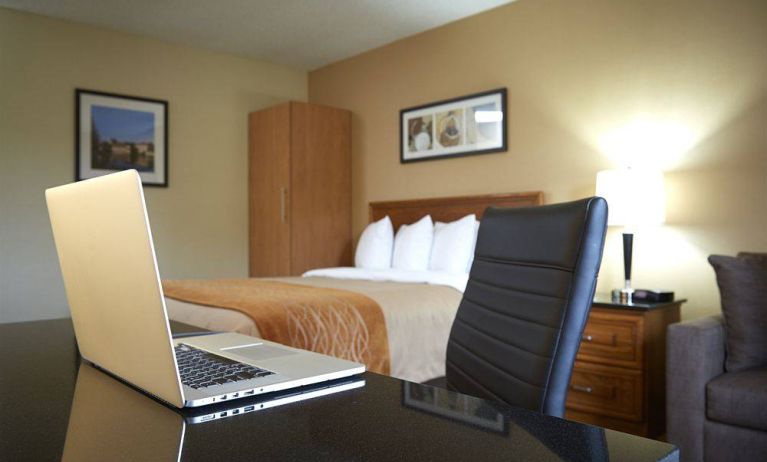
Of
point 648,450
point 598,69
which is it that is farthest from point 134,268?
point 598,69

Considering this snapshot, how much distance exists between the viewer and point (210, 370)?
0.87 metres

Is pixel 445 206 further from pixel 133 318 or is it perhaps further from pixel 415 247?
pixel 133 318

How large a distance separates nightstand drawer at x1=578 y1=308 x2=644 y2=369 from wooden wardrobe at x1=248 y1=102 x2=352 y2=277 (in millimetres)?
2621

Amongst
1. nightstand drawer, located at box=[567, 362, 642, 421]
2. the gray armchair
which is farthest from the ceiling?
the gray armchair

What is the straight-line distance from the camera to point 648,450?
23.4 inches

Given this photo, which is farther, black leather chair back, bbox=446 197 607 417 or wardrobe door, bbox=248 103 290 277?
wardrobe door, bbox=248 103 290 277

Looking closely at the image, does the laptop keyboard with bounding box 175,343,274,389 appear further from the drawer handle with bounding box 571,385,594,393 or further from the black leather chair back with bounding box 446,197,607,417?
the drawer handle with bounding box 571,385,594,393

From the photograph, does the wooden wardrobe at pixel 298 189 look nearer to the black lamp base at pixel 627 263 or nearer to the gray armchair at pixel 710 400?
the black lamp base at pixel 627 263

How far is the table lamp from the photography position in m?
3.02

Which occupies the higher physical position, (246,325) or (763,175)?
(763,175)

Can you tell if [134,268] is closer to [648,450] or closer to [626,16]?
[648,450]

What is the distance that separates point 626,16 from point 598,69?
325 mm

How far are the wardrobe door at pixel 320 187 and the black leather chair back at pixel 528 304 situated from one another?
143 inches

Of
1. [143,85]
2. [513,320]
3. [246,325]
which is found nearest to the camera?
[513,320]
